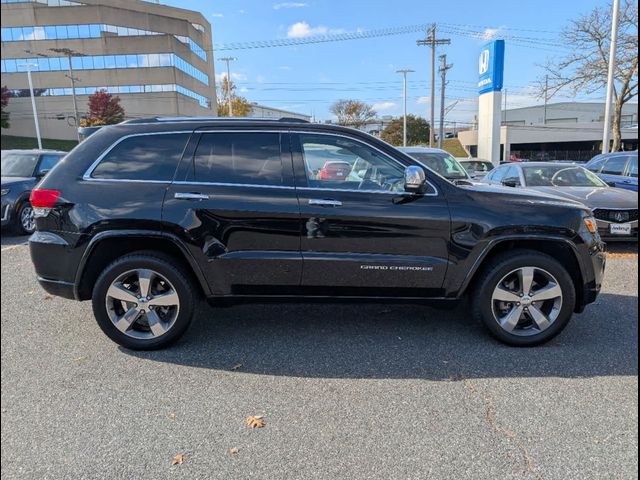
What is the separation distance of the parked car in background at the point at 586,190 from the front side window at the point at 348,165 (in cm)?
373

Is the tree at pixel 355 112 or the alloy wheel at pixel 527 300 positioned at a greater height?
the tree at pixel 355 112

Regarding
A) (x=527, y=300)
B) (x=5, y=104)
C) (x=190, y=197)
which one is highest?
(x=5, y=104)

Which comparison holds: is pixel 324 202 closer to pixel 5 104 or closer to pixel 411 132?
pixel 5 104

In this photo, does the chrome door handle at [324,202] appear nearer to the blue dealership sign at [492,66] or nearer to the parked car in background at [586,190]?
the parked car in background at [586,190]

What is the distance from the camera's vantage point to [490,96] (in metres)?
26.6

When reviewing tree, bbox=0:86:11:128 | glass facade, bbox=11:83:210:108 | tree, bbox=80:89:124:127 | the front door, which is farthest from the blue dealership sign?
tree, bbox=0:86:11:128

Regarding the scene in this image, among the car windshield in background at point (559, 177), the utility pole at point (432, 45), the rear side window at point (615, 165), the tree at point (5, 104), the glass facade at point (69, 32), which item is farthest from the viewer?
the glass facade at point (69, 32)

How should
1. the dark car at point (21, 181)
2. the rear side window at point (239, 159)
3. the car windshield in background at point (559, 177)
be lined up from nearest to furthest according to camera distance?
the rear side window at point (239, 159) → the car windshield in background at point (559, 177) → the dark car at point (21, 181)

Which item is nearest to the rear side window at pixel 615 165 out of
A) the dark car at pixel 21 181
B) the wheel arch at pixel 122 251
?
the wheel arch at pixel 122 251

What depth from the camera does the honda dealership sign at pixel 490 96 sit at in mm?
25172

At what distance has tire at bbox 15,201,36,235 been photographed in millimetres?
8867

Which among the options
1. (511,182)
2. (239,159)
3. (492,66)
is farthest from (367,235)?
(492,66)

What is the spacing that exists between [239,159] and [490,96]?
26449mm

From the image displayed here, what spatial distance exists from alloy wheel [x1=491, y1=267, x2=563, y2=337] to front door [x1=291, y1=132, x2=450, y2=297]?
573 mm
